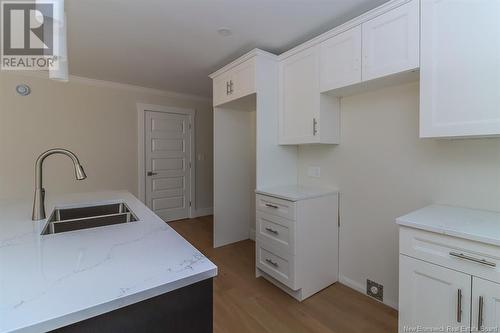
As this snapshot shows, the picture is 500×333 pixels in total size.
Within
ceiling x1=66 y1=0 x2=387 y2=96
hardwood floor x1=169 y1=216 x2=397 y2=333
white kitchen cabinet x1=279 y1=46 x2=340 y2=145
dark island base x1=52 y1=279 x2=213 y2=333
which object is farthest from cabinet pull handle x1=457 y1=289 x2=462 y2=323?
ceiling x1=66 y1=0 x2=387 y2=96

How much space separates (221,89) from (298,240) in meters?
1.94

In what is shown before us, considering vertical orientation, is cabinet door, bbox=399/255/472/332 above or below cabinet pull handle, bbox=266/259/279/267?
above

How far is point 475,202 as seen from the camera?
4.98 ft

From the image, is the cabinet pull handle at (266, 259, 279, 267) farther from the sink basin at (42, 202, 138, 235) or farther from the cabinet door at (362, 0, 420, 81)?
the cabinet door at (362, 0, 420, 81)

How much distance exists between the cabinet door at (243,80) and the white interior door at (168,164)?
200 cm

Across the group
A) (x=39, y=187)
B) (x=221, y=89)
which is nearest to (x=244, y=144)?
(x=221, y=89)

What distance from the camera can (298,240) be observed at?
199 cm

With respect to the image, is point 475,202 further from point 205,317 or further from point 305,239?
point 205,317

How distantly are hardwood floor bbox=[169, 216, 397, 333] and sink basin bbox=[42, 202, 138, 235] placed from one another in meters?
1.04

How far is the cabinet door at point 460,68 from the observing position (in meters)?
1.22

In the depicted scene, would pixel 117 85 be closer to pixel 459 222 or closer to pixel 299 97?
pixel 299 97

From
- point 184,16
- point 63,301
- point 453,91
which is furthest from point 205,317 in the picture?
point 184,16

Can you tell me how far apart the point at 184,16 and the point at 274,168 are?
159cm

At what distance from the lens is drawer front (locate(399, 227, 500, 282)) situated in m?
1.07
